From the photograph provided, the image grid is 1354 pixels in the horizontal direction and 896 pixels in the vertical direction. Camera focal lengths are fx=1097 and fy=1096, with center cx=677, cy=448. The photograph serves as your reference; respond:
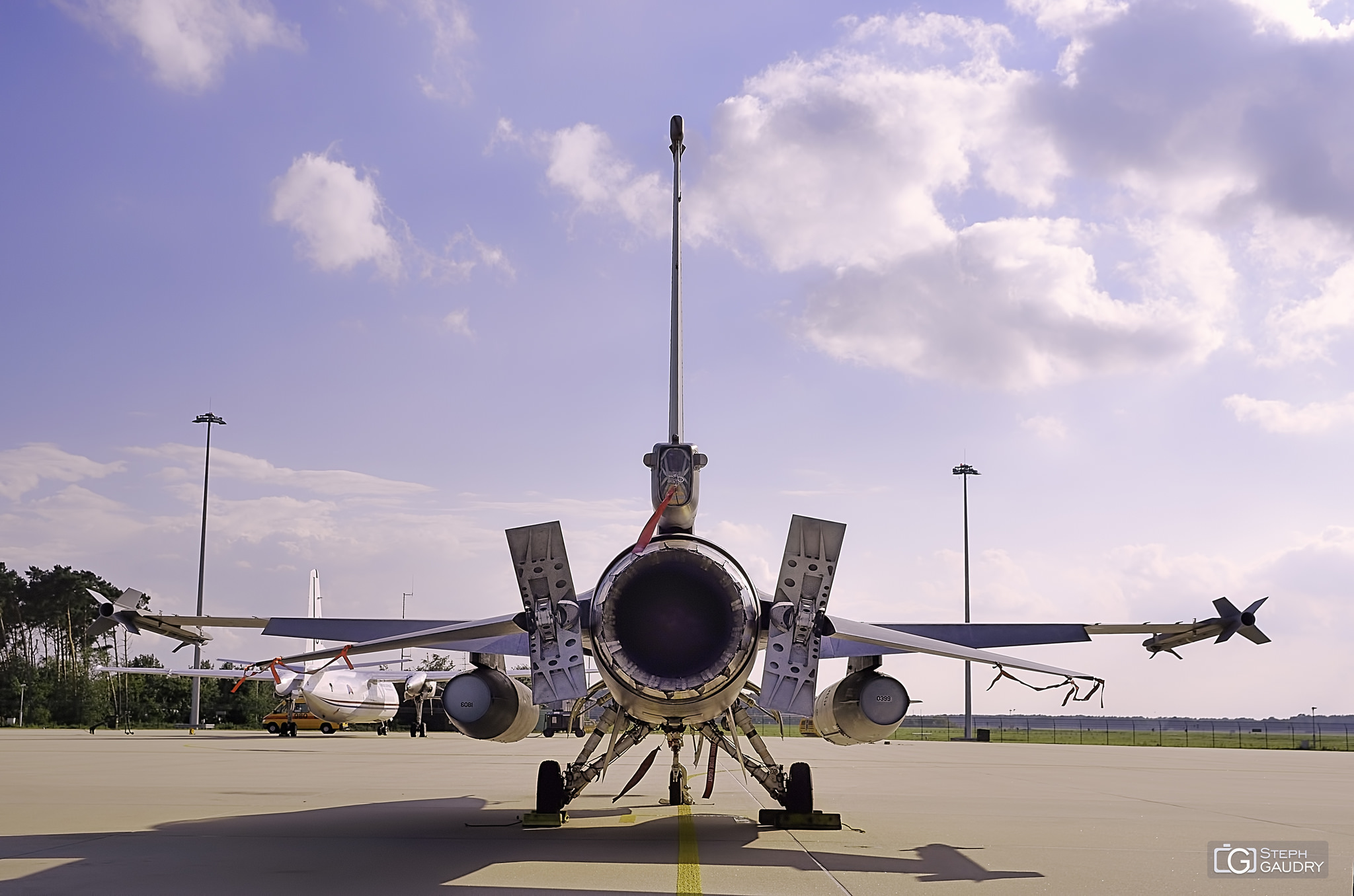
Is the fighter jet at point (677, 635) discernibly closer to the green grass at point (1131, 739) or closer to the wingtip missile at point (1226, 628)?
the wingtip missile at point (1226, 628)

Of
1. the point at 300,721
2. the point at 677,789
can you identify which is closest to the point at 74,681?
the point at 300,721

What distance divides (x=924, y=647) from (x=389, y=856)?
16.7 feet

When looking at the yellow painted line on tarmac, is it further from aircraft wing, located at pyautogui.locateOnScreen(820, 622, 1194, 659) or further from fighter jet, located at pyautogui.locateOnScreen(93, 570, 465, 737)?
fighter jet, located at pyautogui.locateOnScreen(93, 570, 465, 737)

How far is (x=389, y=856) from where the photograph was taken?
9555mm

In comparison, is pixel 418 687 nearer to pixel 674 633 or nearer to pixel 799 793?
pixel 799 793

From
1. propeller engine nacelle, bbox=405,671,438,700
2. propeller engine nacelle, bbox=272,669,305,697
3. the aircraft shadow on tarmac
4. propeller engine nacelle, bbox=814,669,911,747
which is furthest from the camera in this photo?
propeller engine nacelle, bbox=405,671,438,700

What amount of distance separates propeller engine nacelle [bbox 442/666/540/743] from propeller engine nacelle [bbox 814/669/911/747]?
3034 millimetres

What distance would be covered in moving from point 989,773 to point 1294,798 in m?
7.64

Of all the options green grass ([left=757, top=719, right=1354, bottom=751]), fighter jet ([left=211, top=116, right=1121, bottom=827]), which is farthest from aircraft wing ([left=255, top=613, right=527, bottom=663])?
green grass ([left=757, top=719, right=1354, bottom=751])

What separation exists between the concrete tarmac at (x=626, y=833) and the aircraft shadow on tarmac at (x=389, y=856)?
0.04 meters

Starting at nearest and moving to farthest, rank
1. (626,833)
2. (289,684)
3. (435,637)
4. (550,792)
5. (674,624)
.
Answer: (674,624) < (435,637) < (626,833) < (550,792) < (289,684)

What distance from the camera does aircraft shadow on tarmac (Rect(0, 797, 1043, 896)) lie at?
26.0 feet

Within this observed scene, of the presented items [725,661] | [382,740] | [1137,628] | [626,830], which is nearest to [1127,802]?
[1137,628]

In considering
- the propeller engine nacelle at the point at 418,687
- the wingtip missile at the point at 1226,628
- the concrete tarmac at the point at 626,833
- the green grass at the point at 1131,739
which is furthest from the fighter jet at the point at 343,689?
the wingtip missile at the point at 1226,628
